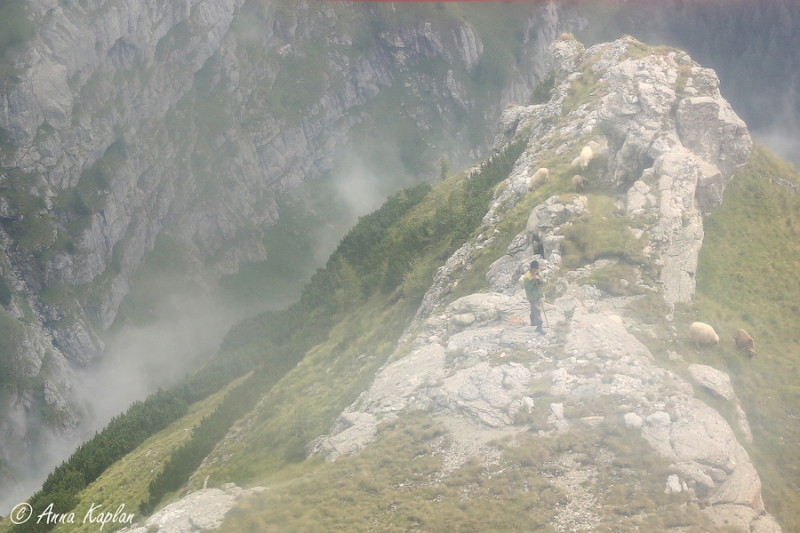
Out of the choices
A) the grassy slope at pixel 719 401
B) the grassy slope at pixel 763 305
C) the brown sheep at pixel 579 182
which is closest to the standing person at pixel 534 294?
the grassy slope at pixel 719 401

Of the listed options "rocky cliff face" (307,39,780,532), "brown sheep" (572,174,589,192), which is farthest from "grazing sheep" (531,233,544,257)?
"brown sheep" (572,174,589,192)

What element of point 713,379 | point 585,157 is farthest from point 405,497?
point 585,157

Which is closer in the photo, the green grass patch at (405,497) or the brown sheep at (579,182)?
the green grass patch at (405,497)

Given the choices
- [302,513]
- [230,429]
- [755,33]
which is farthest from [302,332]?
[755,33]

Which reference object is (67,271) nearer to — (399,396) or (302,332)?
(302,332)

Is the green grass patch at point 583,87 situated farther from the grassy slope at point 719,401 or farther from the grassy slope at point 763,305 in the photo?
the grassy slope at point 763,305

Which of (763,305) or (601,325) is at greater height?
(763,305)
